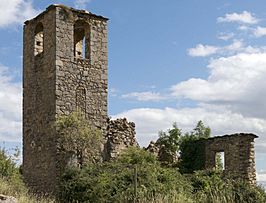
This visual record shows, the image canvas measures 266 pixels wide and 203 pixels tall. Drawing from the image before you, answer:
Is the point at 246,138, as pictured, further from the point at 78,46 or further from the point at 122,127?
the point at 78,46

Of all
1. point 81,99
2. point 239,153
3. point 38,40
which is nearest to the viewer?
point 81,99

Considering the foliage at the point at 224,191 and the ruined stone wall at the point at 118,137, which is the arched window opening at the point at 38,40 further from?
the foliage at the point at 224,191

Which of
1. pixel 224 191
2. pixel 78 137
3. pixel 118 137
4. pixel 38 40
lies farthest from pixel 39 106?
pixel 224 191

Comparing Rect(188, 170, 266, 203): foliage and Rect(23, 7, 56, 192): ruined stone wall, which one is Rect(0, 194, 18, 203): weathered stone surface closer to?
Rect(188, 170, 266, 203): foliage

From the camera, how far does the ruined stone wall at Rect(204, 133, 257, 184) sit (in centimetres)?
2533

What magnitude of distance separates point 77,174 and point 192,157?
29.0ft

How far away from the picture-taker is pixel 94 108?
23.0 metres

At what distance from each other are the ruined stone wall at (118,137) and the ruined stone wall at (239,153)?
4.55 meters

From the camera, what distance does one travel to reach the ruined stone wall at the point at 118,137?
23.1 m

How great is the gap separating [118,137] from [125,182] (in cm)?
526

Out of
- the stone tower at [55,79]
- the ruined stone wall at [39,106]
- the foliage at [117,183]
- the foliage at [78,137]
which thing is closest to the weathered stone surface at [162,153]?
the stone tower at [55,79]

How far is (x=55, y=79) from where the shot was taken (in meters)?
22.0

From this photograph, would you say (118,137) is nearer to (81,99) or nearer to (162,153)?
(81,99)

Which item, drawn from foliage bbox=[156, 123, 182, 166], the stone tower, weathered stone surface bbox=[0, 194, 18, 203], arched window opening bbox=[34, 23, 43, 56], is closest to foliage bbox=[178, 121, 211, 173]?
foliage bbox=[156, 123, 182, 166]
